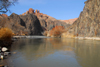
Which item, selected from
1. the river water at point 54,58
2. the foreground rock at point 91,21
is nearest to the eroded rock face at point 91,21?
the foreground rock at point 91,21

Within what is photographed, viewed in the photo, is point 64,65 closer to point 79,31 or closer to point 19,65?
point 19,65

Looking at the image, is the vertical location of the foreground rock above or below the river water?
above

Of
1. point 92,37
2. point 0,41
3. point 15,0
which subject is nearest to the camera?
point 15,0

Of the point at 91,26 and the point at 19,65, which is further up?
the point at 91,26

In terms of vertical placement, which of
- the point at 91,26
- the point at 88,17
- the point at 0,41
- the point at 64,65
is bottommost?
the point at 64,65

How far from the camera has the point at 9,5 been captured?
1338 cm

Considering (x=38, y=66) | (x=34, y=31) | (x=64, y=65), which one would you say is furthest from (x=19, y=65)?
(x=34, y=31)

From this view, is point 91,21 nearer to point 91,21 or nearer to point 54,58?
point 91,21

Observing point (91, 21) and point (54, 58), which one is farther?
point (91, 21)

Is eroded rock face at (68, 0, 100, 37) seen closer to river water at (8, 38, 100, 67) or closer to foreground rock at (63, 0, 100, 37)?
foreground rock at (63, 0, 100, 37)

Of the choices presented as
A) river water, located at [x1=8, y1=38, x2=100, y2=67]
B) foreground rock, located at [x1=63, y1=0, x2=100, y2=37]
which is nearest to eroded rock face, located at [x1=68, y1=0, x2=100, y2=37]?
foreground rock, located at [x1=63, y1=0, x2=100, y2=37]

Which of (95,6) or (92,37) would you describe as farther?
(95,6)

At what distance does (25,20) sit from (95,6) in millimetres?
79326

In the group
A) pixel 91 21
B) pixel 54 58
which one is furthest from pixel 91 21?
pixel 54 58
